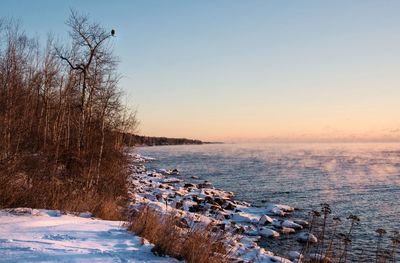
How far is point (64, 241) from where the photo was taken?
652 cm

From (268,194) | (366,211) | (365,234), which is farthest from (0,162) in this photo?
(268,194)

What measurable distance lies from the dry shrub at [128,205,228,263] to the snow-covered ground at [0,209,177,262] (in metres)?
0.21

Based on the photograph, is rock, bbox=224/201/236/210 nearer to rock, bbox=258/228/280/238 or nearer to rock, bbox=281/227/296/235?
rock, bbox=281/227/296/235

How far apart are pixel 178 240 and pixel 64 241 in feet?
6.09

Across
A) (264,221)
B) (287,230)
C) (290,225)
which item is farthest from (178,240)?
(264,221)

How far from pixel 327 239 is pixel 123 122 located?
12.4m

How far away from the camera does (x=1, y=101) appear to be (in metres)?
10.6

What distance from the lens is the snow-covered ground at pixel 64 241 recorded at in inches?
228

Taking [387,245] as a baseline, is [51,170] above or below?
above

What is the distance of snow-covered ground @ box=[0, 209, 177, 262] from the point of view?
5801 millimetres

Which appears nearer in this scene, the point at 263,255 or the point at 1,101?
the point at 1,101

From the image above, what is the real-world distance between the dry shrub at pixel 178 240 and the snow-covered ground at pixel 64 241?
0.70ft

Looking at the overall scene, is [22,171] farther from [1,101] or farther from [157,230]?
[157,230]

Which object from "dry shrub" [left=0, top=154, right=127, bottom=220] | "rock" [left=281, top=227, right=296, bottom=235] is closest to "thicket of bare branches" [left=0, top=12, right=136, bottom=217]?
"dry shrub" [left=0, top=154, right=127, bottom=220]
